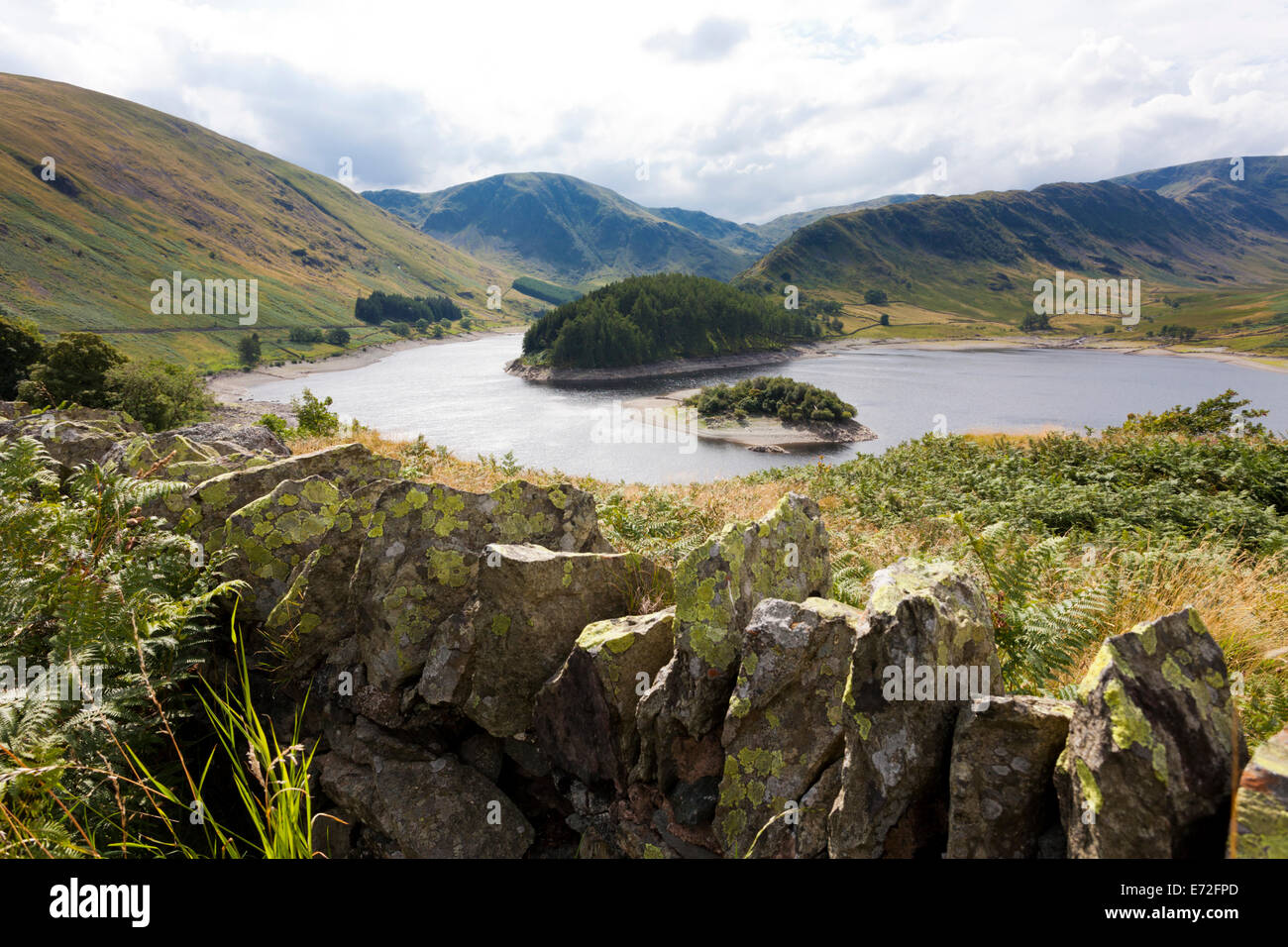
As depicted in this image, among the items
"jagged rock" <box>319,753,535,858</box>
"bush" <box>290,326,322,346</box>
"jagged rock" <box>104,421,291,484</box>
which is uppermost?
"bush" <box>290,326,322,346</box>

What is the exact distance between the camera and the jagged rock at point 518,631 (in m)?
5.07

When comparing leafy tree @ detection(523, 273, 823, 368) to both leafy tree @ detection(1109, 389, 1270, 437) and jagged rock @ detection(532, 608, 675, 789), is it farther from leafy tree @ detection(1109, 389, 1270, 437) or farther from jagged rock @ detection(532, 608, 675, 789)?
jagged rock @ detection(532, 608, 675, 789)

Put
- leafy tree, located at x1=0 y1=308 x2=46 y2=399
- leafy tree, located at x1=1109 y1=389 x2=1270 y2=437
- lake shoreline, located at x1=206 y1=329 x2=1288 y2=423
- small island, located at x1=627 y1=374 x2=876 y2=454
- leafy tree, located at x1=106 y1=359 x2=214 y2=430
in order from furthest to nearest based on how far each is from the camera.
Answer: lake shoreline, located at x1=206 y1=329 x2=1288 y2=423 → small island, located at x1=627 y1=374 x2=876 y2=454 → leafy tree, located at x1=0 y1=308 x2=46 y2=399 → leafy tree, located at x1=106 y1=359 x2=214 y2=430 → leafy tree, located at x1=1109 y1=389 x2=1270 y2=437

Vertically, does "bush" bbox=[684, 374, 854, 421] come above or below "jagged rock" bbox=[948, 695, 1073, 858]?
above

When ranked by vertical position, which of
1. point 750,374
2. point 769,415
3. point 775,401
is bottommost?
point 769,415

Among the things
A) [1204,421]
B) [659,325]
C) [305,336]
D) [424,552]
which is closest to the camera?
[424,552]

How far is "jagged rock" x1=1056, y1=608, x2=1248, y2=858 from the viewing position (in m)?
2.35

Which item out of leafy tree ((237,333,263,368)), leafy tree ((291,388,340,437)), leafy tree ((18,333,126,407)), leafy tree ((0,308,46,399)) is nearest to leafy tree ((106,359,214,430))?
leafy tree ((18,333,126,407))

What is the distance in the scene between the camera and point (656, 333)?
470 ft

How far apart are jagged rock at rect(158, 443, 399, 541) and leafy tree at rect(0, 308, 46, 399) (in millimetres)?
54343

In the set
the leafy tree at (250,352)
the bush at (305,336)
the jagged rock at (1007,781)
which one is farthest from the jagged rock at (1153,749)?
the bush at (305,336)

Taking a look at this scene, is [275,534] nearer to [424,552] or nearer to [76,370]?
[424,552]

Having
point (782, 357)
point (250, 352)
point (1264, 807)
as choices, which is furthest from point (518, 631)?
point (250, 352)

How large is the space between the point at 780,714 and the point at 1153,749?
6.28 ft
